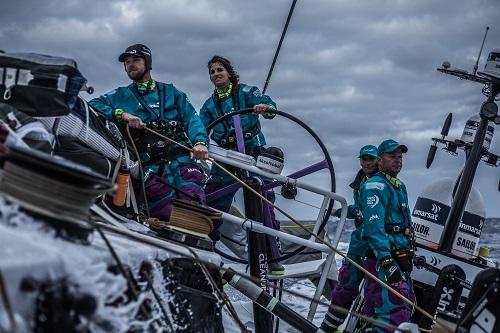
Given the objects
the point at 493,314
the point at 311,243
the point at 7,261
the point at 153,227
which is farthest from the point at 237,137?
the point at 7,261

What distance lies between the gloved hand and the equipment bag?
2.67 m

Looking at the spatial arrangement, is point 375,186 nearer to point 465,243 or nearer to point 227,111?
point 227,111

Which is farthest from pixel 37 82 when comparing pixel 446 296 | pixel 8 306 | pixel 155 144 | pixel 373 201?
pixel 446 296

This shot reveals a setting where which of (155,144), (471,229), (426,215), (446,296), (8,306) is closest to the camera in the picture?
(8,306)

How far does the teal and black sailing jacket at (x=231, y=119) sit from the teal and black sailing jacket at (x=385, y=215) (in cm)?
105

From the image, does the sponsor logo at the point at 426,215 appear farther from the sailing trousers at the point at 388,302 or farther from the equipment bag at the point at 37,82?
the equipment bag at the point at 37,82

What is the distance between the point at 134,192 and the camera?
4.60 m

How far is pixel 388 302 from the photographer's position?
197 inches

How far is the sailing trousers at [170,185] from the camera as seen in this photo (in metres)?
4.66

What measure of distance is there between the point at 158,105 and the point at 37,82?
1.53 meters

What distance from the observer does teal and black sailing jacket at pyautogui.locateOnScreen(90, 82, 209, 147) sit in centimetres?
488

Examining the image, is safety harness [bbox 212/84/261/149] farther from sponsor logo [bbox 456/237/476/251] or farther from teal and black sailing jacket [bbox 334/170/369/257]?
sponsor logo [bbox 456/237/476/251]

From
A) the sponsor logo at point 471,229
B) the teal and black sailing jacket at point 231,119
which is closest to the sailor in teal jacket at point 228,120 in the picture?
the teal and black sailing jacket at point 231,119

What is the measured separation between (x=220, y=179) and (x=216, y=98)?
70 centimetres
